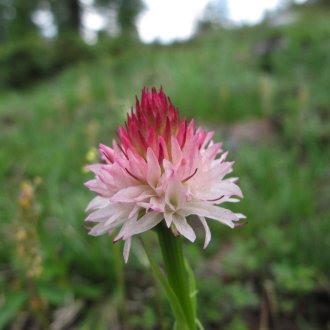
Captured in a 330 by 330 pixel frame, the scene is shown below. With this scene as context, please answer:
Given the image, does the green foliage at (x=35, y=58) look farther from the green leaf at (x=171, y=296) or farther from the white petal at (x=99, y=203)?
the green leaf at (x=171, y=296)

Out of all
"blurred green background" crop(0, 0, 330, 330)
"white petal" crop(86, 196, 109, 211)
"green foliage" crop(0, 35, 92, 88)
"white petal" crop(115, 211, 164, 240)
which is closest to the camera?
"white petal" crop(115, 211, 164, 240)

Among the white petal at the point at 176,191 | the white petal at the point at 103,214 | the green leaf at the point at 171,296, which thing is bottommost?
the green leaf at the point at 171,296

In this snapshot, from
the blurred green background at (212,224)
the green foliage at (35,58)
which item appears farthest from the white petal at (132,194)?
the green foliage at (35,58)

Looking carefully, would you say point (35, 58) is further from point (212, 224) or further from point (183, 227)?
point (183, 227)

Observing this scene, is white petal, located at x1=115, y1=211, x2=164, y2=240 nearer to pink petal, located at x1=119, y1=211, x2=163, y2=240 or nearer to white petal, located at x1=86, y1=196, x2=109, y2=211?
pink petal, located at x1=119, y1=211, x2=163, y2=240

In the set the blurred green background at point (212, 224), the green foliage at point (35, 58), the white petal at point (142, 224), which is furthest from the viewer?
the green foliage at point (35, 58)

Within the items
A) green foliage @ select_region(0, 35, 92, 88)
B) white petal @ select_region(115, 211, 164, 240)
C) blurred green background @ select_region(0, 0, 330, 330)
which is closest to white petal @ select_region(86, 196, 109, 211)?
white petal @ select_region(115, 211, 164, 240)

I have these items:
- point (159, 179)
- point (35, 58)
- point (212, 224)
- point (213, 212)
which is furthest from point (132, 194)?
point (35, 58)
